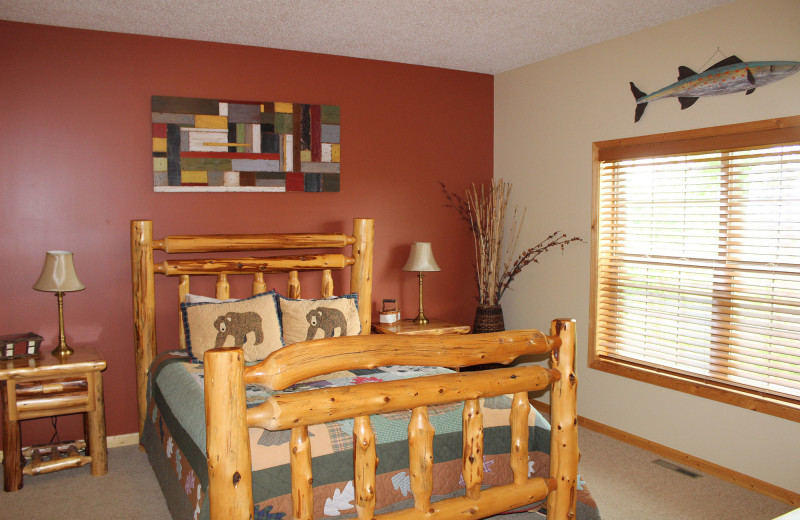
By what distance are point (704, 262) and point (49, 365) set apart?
141 inches

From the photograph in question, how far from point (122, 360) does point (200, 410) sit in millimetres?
1484

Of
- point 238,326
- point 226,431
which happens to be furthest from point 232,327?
point 226,431

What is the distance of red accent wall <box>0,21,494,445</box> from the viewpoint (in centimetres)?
343

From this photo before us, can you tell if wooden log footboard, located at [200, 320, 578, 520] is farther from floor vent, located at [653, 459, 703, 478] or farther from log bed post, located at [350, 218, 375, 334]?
log bed post, located at [350, 218, 375, 334]

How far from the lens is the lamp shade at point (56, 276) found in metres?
3.25

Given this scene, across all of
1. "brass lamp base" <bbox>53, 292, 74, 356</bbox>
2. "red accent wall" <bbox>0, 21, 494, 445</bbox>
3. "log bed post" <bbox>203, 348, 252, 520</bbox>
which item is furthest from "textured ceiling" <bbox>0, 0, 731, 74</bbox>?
"log bed post" <bbox>203, 348, 252, 520</bbox>

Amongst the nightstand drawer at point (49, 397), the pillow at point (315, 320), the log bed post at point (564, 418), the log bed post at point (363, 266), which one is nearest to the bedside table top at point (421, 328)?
the log bed post at point (363, 266)

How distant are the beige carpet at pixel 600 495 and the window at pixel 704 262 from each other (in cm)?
48

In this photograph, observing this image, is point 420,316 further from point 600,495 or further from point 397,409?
point 397,409

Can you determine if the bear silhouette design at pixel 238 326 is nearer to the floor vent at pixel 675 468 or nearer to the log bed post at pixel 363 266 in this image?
the log bed post at pixel 363 266

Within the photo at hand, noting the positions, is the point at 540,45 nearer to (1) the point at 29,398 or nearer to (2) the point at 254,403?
(2) the point at 254,403

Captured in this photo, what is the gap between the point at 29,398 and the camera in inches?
124

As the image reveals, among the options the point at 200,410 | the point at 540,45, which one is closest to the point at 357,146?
the point at 540,45

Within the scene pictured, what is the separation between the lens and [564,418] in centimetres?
190
